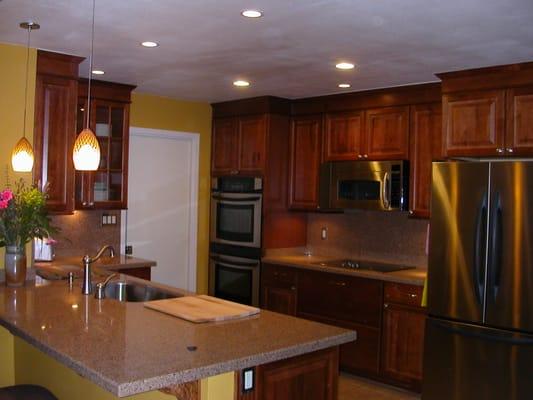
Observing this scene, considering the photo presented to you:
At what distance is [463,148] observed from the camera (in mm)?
4289

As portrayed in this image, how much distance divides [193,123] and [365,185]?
194 cm

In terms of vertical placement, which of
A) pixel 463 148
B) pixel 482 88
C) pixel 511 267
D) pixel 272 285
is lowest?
pixel 272 285

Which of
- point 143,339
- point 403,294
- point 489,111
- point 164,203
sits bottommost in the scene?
point 403,294

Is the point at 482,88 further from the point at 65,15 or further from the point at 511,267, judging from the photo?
the point at 65,15

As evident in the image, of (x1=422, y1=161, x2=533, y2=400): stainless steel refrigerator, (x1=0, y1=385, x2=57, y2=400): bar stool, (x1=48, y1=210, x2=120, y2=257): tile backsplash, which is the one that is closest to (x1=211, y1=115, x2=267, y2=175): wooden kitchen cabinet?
(x1=48, y1=210, x2=120, y2=257): tile backsplash

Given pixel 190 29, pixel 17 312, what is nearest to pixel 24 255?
pixel 17 312

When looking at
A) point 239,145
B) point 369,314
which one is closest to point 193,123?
point 239,145

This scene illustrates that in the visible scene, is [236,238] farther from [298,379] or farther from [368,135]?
[298,379]

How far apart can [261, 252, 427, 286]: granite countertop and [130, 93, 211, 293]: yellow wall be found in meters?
0.87

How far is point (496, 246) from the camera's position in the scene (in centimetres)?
384

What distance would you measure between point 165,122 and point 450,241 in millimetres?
3068

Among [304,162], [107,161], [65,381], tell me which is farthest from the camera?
[304,162]

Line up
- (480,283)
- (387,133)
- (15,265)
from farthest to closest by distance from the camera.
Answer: (387,133), (480,283), (15,265)

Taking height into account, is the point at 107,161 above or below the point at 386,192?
above
